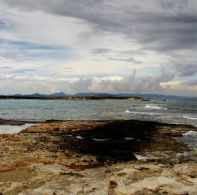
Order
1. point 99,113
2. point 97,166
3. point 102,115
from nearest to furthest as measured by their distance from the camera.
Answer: point 97,166, point 102,115, point 99,113

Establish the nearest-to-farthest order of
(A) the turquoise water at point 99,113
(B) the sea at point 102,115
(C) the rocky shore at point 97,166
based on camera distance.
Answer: (C) the rocky shore at point 97,166 < (B) the sea at point 102,115 < (A) the turquoise water at point 99,113

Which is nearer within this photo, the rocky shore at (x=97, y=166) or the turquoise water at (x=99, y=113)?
the rocky shore at (x=97, y=166)

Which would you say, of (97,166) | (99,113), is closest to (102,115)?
(99,113)

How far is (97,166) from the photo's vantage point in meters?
19.8

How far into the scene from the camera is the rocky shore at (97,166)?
48.3 ft

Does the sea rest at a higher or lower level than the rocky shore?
lower

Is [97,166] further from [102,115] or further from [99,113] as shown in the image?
[99,113]

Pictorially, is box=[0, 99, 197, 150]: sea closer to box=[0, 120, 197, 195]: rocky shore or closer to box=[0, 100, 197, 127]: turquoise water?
box=[0, 100, 197, 127]: turquoise water

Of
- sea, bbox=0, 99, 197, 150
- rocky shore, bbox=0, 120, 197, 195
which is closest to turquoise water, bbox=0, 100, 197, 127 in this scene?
sea, bbox=0, 99, 197, 150

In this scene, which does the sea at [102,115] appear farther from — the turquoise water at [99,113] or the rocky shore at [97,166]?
the rocky shore at [97,166]

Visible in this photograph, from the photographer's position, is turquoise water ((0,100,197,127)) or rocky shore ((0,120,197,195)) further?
turquoise water ((0,100,197,127))

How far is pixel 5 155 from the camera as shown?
21.2 meters

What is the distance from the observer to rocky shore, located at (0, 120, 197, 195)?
1473 centimetres

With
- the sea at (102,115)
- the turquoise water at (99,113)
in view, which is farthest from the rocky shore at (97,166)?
the turquoise water at (99,113)
